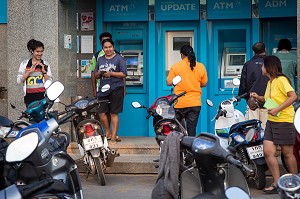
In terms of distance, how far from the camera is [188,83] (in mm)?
10789

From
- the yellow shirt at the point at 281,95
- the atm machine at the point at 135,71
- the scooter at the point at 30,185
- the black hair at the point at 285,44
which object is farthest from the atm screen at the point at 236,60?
the scooter at the point at 30,185

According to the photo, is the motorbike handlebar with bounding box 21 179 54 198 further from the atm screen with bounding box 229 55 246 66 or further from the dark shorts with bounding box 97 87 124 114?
the atm screen with bounding box 229 55 246 66

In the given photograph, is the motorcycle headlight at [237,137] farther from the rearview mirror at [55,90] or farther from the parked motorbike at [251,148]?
the rearview mirror at [55,90]

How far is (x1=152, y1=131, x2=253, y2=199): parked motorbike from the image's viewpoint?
5469 mm

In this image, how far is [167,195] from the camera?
21.1 feet

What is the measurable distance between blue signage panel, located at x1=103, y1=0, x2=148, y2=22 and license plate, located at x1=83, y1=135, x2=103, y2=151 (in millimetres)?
4055

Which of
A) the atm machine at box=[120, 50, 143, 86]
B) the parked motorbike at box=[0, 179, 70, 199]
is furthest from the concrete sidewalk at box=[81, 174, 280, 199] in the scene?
the parked motorbike at box=[0, 179, 70, 199]

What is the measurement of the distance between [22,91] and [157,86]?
8.11ft

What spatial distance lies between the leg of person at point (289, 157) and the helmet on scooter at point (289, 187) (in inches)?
187

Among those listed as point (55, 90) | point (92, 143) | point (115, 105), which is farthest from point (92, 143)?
point (55, 90)

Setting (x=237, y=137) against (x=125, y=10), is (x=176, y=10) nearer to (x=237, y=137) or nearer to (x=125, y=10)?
(x=125, y=10)

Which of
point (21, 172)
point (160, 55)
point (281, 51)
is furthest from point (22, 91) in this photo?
point (21, 172)

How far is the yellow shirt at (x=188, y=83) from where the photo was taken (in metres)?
10.8

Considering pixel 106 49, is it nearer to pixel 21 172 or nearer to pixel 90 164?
pixel 90 164
